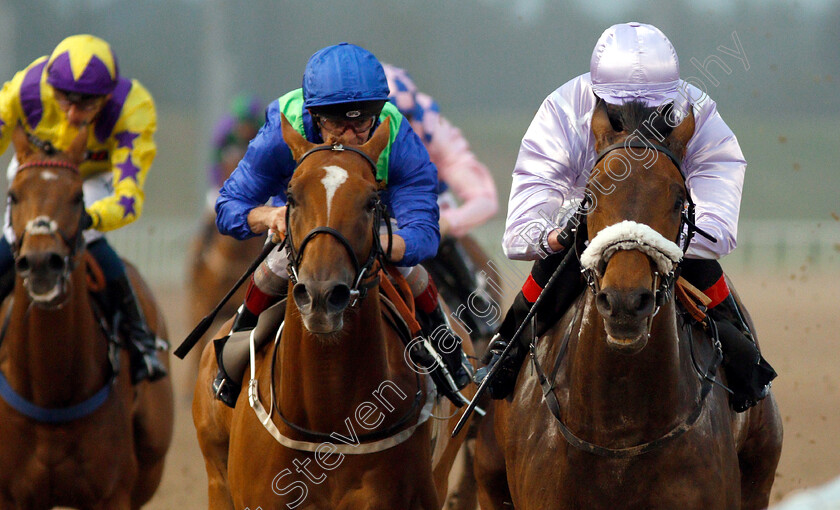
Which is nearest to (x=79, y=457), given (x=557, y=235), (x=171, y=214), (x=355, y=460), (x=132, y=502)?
(x=132, y=502)

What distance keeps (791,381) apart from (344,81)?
8.78 metres

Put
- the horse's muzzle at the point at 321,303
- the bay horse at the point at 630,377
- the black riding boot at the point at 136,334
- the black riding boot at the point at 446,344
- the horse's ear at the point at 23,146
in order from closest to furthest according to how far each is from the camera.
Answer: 1. the bay horse at the point at 630,377
2. the horse's muzzle at the point at 321,303
3. the black riding boot at the point at 446,344
4. the horse's ear at the point at 23,146
5. the black riding boot at the point at 136,334

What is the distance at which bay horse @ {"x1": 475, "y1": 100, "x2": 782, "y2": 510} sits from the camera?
3.41m

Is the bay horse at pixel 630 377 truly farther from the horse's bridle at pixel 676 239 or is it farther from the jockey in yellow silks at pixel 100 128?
the jockey in yellow silks at pixel 100 128

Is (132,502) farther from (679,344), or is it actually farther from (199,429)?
(679,344)

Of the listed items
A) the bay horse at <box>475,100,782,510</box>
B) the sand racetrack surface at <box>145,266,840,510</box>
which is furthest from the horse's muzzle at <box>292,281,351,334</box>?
the sand racetrack surface at <box>145,266,840,510</box>

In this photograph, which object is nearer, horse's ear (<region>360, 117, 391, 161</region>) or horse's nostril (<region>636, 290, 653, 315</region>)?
horse's nostril (<region>636, 290, 653, 315</region>)

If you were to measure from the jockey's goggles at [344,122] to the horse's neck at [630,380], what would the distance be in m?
1.05

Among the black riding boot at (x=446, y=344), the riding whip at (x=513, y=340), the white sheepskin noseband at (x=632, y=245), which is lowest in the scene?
the black riding boot at (x=446, y=344)

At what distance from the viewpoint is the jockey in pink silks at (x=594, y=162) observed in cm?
402

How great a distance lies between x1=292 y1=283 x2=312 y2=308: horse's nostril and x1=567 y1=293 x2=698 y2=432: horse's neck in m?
0.94

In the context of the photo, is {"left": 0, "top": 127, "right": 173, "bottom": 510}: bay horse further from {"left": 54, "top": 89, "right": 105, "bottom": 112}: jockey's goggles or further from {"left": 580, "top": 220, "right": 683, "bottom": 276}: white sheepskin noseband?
{"left": 580, "top": 220, "right": 683, "bottom": 276}: white sheepskin noseband

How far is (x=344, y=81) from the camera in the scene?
13.4ft

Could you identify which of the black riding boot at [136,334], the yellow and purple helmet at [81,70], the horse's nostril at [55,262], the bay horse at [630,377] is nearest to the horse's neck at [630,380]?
the bay horse at [630,377]
